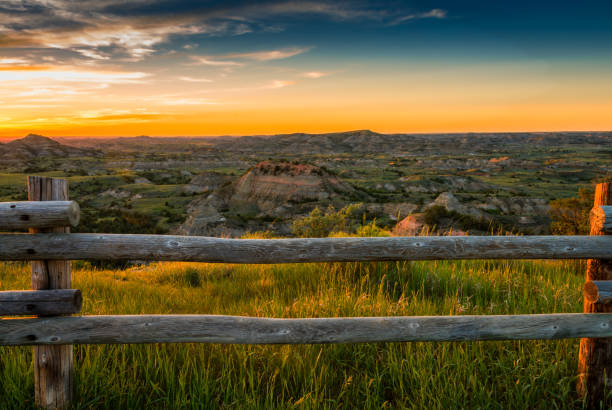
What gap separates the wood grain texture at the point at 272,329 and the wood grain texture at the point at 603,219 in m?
0.66

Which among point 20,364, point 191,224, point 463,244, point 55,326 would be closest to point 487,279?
point 463,244

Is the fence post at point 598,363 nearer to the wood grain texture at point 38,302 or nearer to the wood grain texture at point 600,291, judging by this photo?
the wood grain texture at point 600,291

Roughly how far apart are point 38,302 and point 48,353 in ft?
1.34

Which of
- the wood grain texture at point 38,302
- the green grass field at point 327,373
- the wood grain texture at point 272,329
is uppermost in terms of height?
the wood grain texture at point 38,302

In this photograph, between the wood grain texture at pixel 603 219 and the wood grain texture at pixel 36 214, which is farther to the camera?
the wood grain texture at pixel 603 219

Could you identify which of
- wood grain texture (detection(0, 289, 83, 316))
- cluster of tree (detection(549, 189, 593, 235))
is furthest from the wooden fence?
cluster of tree (detection(549, 189, 593, 235))

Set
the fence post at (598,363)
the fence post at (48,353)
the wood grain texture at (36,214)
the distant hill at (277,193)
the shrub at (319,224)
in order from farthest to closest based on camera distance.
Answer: the distant hill at (277,193), the shrub at (319,224), the fence post at (598,363), the fence post at (48,353), the wood grain texture at (36,214)

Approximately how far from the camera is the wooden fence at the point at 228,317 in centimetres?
284

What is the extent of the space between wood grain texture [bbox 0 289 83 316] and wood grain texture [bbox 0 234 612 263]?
0.86 ft

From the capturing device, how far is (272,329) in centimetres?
289

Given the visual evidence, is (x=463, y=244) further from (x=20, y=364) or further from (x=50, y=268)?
(x=20, y=364)

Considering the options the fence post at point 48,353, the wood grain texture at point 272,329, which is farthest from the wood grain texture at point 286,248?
the wood grain texture at point 272,329

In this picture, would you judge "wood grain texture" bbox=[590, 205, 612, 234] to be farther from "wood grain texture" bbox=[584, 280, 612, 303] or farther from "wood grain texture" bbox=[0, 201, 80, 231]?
"wood grain texture" bbox=[0, 201, 80, 231]

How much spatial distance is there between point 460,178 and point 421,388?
92.3 meters
